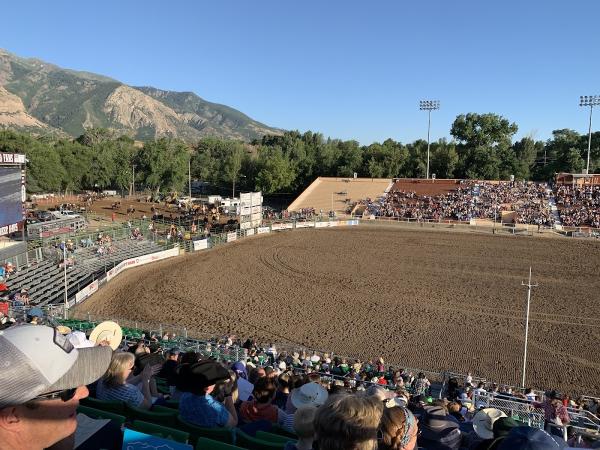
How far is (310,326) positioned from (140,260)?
15.3 metres

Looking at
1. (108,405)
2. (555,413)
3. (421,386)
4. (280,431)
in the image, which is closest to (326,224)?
(421,386)

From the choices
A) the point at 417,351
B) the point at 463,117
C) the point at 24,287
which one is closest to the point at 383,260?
the point at 417,351

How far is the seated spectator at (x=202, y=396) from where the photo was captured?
14.5 feet

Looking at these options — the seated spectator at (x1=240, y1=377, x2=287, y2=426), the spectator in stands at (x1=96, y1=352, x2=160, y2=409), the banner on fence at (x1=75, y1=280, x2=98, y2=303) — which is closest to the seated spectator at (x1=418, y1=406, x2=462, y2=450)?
the seated spectator at (x1=240, y1=377, x2=287, y2=426)

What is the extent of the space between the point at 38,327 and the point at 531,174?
83.7 meters

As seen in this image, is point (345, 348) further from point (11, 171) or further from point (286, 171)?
point (286, 171)

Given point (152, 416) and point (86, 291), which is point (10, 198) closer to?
point (86, 291)

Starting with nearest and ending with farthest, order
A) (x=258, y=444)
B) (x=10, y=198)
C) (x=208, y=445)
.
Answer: (x=208, y=445)
(x=258, y=444)
(x=10, y=198)

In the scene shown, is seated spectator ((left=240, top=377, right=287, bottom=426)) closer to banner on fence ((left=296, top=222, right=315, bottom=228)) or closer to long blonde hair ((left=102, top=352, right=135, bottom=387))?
long blonde hair ((left=102, top=352, right=135, bottom=387))

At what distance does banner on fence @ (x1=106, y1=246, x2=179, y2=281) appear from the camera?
26.5 m

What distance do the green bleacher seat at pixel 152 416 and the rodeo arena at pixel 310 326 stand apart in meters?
0.02

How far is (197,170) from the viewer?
8575 cm

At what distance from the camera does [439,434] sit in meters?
4.80

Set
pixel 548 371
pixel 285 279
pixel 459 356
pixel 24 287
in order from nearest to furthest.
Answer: pixel 548 371, pixel 459 356, pixel 24 287, pixel 285 279
